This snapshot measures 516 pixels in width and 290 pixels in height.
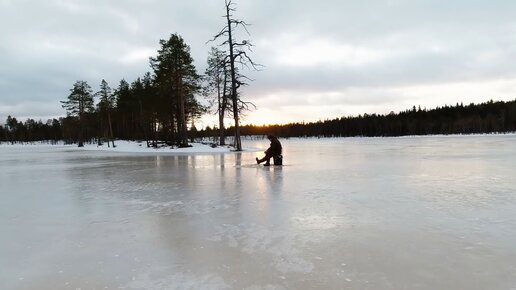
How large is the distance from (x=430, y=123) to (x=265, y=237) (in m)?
141

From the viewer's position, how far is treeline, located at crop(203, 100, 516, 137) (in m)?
117

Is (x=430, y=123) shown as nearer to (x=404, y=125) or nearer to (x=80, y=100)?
(x=404, y=125)

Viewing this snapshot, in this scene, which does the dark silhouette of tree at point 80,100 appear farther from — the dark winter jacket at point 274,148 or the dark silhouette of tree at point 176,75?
the dark winter jacket at point 274,148

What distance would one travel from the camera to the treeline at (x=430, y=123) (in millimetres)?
116625

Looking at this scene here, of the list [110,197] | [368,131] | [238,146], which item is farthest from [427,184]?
[368,131]

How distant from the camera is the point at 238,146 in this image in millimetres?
31969

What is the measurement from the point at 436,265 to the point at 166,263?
9.87 ft

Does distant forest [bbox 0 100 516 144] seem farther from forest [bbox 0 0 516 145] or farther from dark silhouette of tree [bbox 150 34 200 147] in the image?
dark silhouette of tree [bbox 150 34 200 147]

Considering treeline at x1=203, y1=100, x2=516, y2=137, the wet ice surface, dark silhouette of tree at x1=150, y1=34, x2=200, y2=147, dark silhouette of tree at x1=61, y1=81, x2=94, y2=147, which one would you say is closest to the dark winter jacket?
the wet ice surface

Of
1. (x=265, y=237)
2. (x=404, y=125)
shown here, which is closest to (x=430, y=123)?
(x=404, y=125)

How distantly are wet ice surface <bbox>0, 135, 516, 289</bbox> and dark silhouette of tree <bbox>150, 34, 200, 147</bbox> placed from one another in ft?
92.9

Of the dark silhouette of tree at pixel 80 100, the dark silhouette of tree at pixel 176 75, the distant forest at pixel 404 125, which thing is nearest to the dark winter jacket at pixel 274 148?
the dark silhouette of tree at pixel 176 75

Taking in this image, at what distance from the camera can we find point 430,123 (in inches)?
5192

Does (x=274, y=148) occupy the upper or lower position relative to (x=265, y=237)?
upper
